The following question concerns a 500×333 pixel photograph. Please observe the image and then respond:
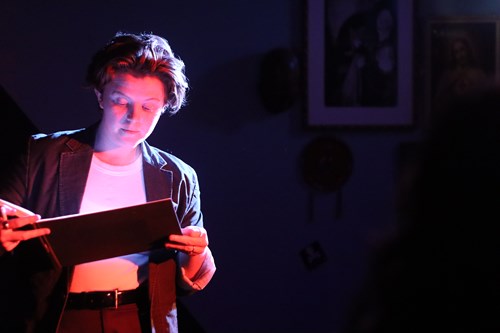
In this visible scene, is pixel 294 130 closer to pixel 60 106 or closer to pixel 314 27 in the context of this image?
pixel 314 27

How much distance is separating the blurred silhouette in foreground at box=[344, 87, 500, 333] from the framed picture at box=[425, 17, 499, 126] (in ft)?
9.85

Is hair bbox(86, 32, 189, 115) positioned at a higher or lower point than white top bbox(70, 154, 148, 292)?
higher

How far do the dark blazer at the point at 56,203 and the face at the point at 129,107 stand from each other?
98mm

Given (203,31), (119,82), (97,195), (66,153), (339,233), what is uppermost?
(203,31)

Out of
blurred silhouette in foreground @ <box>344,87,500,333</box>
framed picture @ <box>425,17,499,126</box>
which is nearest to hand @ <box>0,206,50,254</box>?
blurred silhouette in foreground @ <box>344,87,500,333</box>

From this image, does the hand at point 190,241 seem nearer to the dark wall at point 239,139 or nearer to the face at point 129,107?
the face at point 129,107

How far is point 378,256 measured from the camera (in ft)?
2.11

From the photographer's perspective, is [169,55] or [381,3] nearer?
[169,55]

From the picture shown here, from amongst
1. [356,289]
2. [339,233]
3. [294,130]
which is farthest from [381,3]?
[356,289]

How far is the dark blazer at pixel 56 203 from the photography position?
6.18 feet

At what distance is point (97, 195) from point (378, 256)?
1.48 metres

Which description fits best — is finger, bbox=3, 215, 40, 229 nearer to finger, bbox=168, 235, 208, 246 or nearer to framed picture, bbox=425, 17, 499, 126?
finger, bbox=168, 235, 208, 246

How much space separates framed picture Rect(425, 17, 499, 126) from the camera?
11.5 feet

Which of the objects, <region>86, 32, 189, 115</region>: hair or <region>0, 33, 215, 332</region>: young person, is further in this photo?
<region>86, 32, 189, 115</region>: hair
